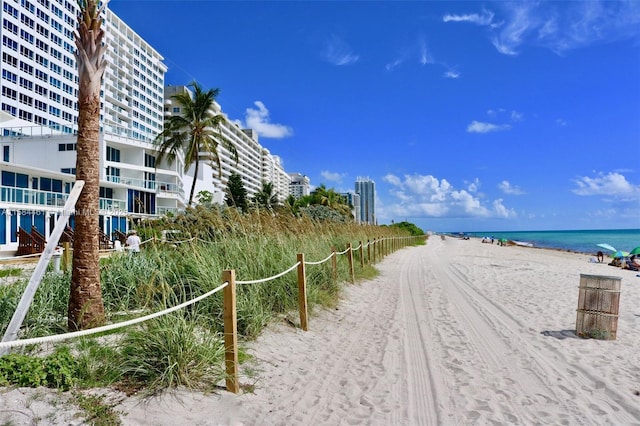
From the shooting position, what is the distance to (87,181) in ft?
14.9

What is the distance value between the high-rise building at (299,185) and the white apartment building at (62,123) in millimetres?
87595

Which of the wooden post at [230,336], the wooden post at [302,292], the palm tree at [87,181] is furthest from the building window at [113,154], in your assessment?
the wooden post at [230,336]

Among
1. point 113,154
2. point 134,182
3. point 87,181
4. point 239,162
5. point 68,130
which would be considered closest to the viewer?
point 87,181

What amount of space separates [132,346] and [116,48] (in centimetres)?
9197

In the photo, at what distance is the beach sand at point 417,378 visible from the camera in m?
3.23

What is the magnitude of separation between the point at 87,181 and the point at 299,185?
182 metres

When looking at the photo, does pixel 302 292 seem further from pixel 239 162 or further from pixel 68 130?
pixel 239 162

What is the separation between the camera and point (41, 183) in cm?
2492

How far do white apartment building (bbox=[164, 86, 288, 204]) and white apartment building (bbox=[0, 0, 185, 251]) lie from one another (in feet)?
20.8

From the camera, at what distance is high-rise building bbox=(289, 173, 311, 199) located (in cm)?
18038

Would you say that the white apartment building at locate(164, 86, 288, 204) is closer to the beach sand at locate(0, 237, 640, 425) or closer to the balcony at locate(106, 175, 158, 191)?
the balcony at locate(106, 175, 158, 191)

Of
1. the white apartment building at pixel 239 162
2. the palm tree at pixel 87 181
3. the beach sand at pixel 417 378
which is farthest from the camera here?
the white apartment building at pixel 239 162

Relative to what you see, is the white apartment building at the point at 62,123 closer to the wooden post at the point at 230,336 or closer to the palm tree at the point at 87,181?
the palm tree at the point at 87,181

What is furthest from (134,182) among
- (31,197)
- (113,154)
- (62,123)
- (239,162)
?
(239,162)
